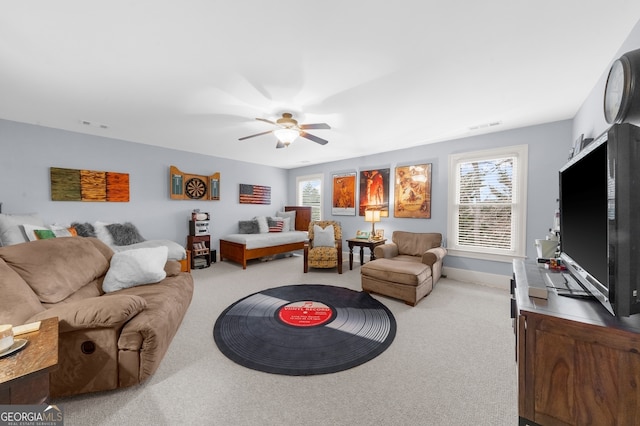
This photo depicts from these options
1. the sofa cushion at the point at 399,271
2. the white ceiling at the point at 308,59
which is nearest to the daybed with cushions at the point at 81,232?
the white ceiling at the point at 308,59

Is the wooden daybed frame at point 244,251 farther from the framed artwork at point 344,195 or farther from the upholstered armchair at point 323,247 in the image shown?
the framed artwork at point 344,195

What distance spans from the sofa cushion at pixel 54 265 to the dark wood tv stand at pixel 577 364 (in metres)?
2.98

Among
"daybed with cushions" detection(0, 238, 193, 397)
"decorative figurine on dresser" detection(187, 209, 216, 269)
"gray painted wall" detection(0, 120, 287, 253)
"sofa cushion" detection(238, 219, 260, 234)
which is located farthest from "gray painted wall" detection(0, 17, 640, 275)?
"daybed with cushions" detection(0, 238, 193, 397)

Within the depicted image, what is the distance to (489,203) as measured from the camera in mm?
3834

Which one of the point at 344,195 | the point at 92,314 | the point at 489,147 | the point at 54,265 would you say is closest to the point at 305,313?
the point at 92,314

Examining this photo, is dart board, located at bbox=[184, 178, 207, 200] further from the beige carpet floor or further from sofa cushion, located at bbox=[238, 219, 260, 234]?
the beige carpet floor

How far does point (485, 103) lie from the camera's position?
2.77 m

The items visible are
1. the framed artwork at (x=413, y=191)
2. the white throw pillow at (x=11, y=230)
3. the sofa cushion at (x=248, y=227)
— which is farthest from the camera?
the sofa cushion at (x=248, y=227)

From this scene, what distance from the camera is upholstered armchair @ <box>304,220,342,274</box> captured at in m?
4.61

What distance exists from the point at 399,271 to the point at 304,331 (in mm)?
1421

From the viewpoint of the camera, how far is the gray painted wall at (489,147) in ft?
11.0

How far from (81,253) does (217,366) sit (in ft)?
5.17

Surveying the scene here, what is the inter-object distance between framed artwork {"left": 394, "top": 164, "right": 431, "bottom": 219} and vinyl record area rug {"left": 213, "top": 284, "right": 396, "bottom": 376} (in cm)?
203

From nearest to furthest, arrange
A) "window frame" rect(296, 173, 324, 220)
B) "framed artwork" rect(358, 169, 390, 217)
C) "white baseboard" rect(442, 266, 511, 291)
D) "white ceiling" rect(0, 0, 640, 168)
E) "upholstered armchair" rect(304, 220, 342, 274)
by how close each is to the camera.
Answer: "white ceiling" rect(0, 0, 640, 168)
"white baseboard" rect(442, 266, 511, 291)
"upholstered armchair" rect(304, 220, 342, 274)
"framed artwork" rect(358, 169, 390, 217)
"window frame" rect(296, 173, 324, 220)
